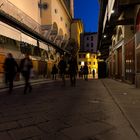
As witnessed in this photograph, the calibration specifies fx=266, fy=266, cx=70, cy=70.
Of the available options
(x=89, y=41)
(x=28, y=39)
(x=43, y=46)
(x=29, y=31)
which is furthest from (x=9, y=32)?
(x=89, y=41)

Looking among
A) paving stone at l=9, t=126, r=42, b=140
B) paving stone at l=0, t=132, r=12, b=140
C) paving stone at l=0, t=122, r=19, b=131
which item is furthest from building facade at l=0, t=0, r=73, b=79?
paving stone at l=0, t=132, r=12, b=140

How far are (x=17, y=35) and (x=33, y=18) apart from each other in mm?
11442

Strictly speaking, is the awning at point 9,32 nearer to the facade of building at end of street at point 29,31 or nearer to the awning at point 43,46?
the facade of building at end of street at point 29,31

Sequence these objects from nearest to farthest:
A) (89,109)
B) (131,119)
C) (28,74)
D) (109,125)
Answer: (109,125), (131,119), (89,109), (28,74)

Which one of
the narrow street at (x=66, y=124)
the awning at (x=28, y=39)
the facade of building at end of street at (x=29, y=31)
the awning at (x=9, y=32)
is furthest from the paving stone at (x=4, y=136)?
the awning at (x=28, y=39)

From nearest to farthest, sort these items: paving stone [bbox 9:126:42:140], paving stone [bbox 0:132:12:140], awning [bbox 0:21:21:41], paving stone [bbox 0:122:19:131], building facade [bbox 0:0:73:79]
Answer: paving stone [bbox 0:132:12:140] < paving stone [bbox 9:126:42:140] < paving stone [bbox 0:122:19:131] < awning [bbox 0:21:21:41] < building facade [bbox 0:0:73:79]

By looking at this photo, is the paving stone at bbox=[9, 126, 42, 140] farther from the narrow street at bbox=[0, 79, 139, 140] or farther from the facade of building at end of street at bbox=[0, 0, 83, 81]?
the facade of building at end of street at bbox=[0, 0, 83, 81]

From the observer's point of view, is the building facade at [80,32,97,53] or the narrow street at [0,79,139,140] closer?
the narrow street at [0,79,139,140]

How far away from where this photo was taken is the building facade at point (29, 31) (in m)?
20.6

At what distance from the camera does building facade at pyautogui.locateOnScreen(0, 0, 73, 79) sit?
67.6 feet

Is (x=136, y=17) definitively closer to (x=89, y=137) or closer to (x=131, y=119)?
(x=131, y=119)

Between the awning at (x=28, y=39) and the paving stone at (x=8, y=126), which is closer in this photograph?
the paving stone at (x=8, y=126)

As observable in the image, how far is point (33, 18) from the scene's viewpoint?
33.5 metres

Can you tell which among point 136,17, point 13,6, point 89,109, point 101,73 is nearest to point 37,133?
point 89,109
